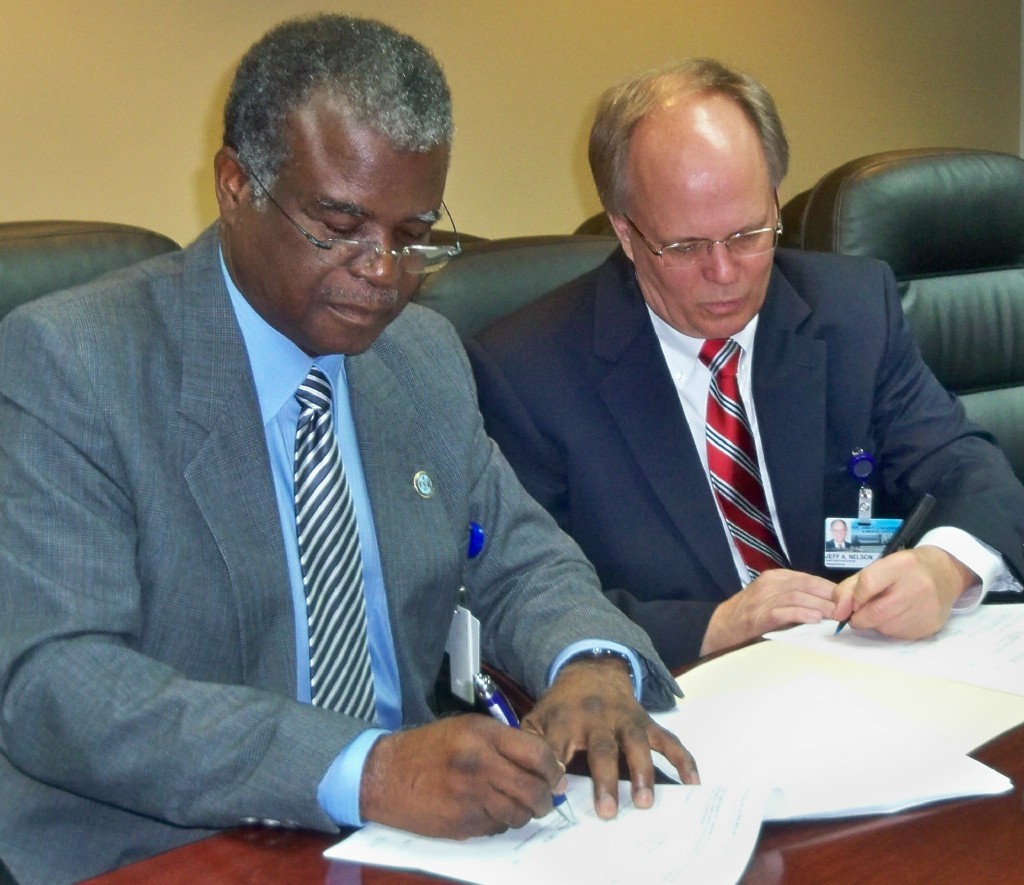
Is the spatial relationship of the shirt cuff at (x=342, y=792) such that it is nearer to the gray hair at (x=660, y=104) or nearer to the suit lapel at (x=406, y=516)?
the suit lapel at (x=406, y=516)

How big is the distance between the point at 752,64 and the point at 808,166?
0.49 metres

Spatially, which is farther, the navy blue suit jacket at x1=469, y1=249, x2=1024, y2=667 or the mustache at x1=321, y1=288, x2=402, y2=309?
the navy blue suit jacket at x1=469, y1=249, x2=1024, y2=667

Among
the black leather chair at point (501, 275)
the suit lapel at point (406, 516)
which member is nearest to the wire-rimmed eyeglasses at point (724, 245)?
the black leather chair at point (501, 275)

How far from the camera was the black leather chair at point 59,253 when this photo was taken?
1.69 meters

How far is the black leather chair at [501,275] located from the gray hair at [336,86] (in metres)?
0.69

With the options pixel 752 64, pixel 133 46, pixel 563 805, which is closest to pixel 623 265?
pixel 563 805

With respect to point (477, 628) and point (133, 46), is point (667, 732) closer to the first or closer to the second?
point (477, 628)

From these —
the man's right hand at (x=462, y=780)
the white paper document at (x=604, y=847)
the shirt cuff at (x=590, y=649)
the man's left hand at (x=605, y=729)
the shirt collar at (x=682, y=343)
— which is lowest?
the shirt cuff at (x=590, y=649)

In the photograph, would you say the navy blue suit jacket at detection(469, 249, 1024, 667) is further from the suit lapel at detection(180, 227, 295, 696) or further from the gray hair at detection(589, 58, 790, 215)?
the suit lapel at detection(180, 227, 295, 696)

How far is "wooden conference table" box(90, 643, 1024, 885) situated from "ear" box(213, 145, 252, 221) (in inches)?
26.3

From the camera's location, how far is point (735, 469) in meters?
2.09

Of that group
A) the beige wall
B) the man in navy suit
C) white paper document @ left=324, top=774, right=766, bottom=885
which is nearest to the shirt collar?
the man in navy suit

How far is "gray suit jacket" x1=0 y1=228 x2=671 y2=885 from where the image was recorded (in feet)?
3.72

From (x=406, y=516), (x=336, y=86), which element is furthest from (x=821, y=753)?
(x=336, y=86)
